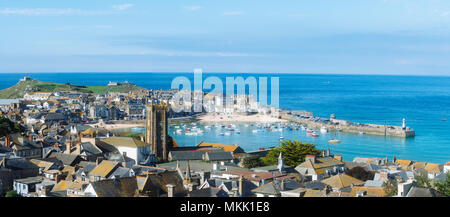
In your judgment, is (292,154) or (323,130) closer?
(292,154)

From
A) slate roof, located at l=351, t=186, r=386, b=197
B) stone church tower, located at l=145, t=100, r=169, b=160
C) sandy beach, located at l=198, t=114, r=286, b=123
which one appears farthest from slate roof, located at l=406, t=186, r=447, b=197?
sandy beach, located at l=198, t=114, r=286, b=123

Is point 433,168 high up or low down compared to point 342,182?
down

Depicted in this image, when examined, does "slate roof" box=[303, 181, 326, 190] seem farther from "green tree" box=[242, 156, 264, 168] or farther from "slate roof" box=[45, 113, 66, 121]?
"slate roof" box=[45, 113, 66, 121]

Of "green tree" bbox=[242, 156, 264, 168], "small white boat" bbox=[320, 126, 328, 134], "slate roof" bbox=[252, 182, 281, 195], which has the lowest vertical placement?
"small white boat" bbox=[320, 126, 328, 134]

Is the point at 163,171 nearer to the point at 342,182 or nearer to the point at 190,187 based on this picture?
the point at 190,187

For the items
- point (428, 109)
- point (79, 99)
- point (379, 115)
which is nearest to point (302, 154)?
point (379, 115)

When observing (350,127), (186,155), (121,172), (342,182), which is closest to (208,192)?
(121,172)

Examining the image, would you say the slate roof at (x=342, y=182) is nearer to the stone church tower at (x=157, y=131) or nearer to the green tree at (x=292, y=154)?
the green tree at (x=292, y=154)
